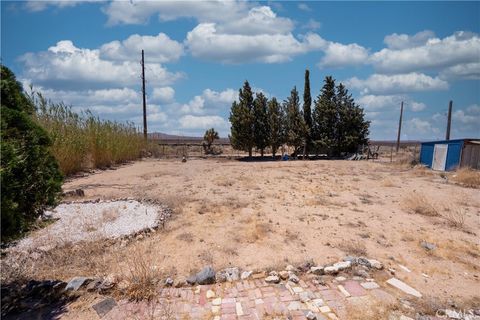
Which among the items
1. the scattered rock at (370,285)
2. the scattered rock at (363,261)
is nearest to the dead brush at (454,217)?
the scattered rock at (363,261)

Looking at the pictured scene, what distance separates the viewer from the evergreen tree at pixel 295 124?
26.4m

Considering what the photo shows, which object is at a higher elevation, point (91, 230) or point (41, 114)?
point (41, 114)

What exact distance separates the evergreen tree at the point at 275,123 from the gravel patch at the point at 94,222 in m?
19.9

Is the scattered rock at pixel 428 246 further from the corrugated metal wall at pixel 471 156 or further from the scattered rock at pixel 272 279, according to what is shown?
the corrugated metal wall at pixel 471 156

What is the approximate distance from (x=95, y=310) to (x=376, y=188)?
944cm

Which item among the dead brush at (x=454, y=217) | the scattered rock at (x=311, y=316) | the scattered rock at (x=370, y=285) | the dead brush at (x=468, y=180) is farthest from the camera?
the dead brush at (x=468, y=180)

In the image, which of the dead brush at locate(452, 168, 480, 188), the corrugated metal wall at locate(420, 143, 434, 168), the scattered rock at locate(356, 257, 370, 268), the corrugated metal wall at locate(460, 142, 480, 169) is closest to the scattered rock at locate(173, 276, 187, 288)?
the scattered rock at locate(356, 257, 370, 268)

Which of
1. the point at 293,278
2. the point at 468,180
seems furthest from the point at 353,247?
the point at 468,180

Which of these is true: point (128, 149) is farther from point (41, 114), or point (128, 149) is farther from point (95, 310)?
point (95, 310)

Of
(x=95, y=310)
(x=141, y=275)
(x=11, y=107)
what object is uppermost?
(x=11, y=107)

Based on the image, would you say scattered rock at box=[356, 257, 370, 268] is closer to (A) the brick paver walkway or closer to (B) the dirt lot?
(B) the dirt lot

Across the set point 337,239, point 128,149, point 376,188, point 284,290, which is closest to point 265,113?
point 128,149

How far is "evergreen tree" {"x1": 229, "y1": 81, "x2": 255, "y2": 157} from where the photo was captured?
1024 inches

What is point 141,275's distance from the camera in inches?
152
